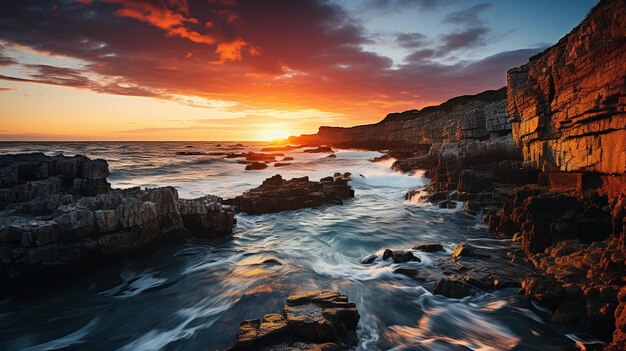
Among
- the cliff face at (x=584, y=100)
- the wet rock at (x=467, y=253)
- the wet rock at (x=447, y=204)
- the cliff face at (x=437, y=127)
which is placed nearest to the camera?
the cliff face at (x=584, y=100)

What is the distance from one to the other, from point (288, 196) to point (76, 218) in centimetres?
1196

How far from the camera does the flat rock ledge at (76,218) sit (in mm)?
8906

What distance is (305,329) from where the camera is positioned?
5.56m

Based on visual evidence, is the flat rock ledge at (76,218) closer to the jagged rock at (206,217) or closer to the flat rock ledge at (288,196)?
the jagged rock at (206,217)

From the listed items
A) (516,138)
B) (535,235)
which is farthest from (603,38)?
(516,138)

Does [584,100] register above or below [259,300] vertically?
above

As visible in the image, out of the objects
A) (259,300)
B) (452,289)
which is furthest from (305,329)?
(452,289)

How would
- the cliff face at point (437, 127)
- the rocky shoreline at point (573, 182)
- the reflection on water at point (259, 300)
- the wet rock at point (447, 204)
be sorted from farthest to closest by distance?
the cliff face at point (437, 127), the wet rock at point (447, 204), the reflection on water at point (259, 300), the rocky shoreline at point (573, 182)

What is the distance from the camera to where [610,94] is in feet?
28.4

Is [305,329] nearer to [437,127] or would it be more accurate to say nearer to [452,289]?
[452,289]

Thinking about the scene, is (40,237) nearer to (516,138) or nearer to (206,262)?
(206,262)

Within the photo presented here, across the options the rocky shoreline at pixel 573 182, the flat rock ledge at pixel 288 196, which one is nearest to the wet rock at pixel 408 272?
the rocky shoreline at pixel 573 182

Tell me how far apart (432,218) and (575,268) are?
29.5 ft

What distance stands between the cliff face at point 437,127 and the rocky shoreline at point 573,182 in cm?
1261
